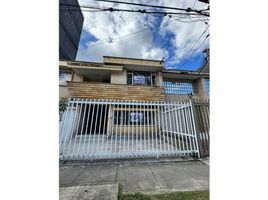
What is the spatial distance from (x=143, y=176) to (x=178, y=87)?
1105cm

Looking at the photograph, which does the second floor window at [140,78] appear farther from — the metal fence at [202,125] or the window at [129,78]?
the metal fence at [202,125]

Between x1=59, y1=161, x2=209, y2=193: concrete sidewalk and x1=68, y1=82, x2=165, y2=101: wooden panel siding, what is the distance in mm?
6395

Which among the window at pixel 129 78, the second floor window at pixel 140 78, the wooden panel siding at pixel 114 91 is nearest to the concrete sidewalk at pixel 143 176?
the wooden panel siding at pixel 114 91

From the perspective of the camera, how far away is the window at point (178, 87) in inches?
475

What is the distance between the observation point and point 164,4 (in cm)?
367

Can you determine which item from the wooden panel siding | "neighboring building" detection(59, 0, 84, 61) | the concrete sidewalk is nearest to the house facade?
the wooden panel siding

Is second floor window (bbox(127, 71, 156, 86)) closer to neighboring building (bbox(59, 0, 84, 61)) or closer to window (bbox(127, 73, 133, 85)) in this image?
window (bbox(127, 73, 133, 85))

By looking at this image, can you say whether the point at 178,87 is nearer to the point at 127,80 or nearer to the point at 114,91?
the point at 127,80

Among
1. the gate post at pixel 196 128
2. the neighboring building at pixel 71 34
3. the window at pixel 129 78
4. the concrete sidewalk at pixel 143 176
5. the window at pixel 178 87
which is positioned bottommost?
the concrete sidewalk at pixel 143 176

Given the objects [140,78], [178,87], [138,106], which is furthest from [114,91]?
[178,87]

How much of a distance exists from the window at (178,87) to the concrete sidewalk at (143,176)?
358 inches
